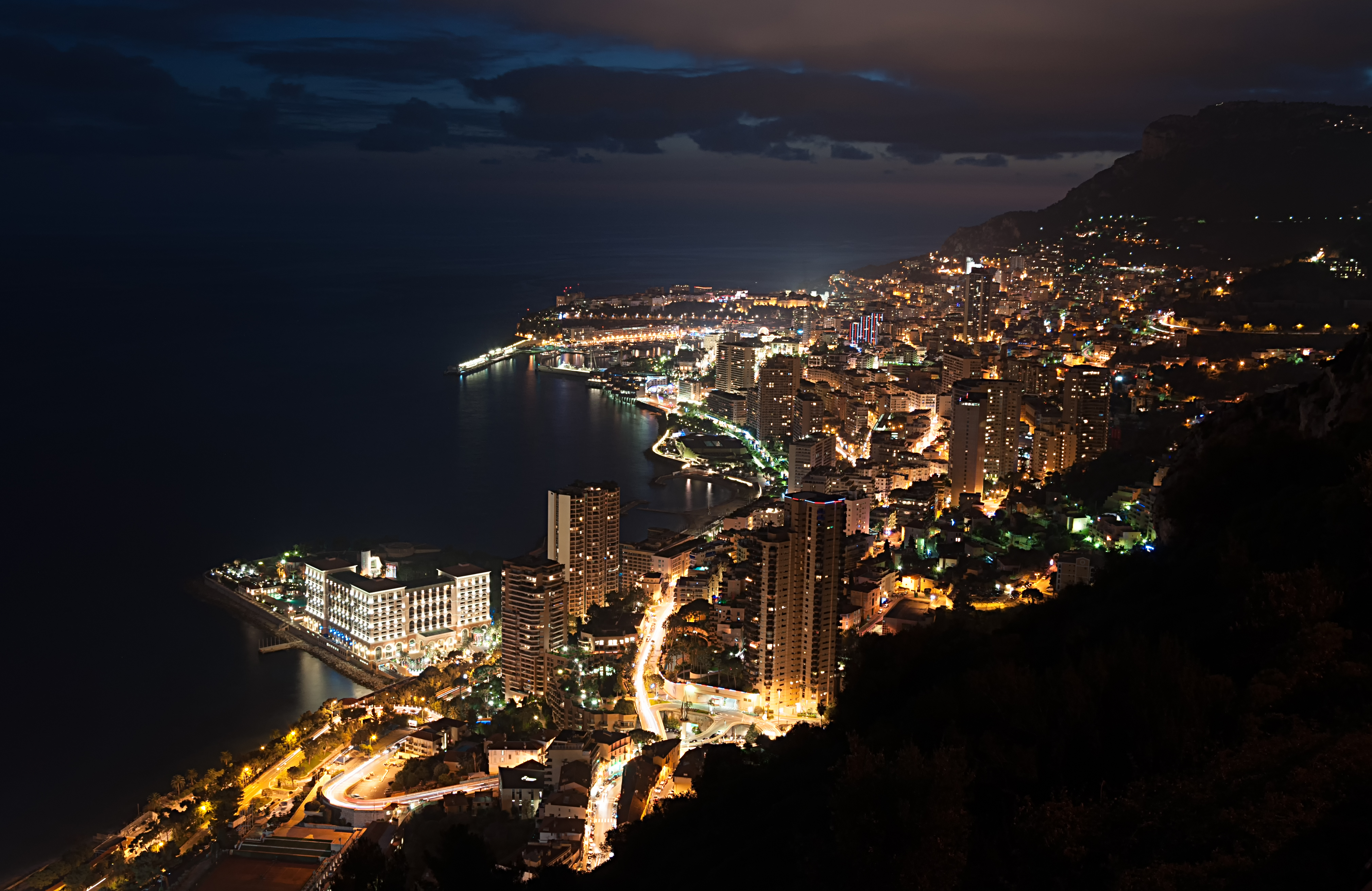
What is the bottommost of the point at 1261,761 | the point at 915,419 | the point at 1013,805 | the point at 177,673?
the point at 177,673

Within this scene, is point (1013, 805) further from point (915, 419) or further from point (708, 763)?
point (915, 419)

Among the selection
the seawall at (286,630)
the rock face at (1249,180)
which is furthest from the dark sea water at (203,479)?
the rock face at (1249,180)

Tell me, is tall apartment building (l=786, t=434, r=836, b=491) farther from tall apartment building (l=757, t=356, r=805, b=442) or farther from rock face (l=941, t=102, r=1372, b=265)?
rock face (l=941, t=102, r=1372, b=265)

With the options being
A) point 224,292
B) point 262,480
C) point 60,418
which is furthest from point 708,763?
point 224,292

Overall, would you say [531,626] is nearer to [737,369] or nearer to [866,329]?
[737,369]

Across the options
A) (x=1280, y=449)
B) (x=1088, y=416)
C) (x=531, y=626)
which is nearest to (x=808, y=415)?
(x=1088, y=416)

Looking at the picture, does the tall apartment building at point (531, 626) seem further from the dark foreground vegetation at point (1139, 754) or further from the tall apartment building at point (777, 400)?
the tall apartment building at point (777, 400)
